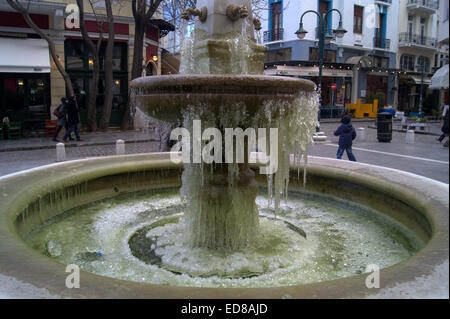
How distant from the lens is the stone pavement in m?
10.9

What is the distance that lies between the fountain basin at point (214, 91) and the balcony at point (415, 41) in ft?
134

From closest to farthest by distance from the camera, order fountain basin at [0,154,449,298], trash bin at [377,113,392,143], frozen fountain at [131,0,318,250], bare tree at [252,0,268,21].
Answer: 1. fountain basin at [0,154,449,298]
2. frozen fountain at [131,0,318,250]
3. trash bin at [377,113,392,143]
4. bare tree at [252,0,268,21]

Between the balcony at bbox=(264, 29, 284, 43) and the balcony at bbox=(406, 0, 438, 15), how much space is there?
15089mm

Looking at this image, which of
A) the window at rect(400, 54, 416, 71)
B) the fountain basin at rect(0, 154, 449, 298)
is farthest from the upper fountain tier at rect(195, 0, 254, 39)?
the window at rect(400, 54, 416, 71)

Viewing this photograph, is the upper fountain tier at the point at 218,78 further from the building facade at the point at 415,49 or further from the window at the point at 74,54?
the building facade at the point at 415,49

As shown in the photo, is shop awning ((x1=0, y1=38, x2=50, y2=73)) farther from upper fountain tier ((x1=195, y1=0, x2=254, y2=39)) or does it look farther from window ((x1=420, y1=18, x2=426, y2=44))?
window ((x1=420, y1=18, x2=426, y2=44))

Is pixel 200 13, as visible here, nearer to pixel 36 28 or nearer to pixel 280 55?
pixel 36 28

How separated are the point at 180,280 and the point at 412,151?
41.5 feet

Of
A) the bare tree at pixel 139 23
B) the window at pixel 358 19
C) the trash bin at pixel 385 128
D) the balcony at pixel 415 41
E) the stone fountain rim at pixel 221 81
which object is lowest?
the trash bin at pixel 385 128

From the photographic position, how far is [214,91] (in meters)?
3.43

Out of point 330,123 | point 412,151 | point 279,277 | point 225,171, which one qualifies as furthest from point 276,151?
point 330,123

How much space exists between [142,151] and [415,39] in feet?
120

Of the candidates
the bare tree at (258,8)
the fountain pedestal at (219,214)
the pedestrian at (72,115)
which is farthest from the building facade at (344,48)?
the fountain pedestal at (219,214)

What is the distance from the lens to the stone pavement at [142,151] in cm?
1086
